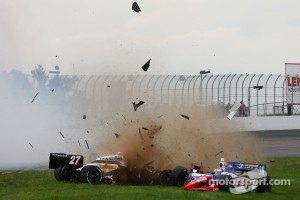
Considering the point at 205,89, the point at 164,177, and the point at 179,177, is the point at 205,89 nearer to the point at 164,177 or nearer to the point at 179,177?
the point at 164,177

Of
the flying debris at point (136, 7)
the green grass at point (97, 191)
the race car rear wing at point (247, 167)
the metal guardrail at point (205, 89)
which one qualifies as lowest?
the green grass at point (97, 191)

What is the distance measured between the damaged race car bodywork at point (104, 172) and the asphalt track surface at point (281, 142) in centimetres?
1814

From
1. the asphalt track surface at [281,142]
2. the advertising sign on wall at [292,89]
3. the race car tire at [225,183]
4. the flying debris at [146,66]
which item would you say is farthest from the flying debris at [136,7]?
the advertising sign on wall at [292,89]

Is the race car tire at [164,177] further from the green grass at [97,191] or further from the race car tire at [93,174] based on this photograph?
the race car tire at [93,174]

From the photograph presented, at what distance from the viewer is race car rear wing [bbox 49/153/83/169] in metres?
25.5

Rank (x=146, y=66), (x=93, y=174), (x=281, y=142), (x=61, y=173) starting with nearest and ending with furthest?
(x=93, y=174), (x=61, y=173), (x=146, y=66), (x=281, y=142)

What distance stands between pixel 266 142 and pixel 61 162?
22.0 metres

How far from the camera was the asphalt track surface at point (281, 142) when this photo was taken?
141ft

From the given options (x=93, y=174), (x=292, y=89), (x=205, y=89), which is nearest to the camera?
(x=93, y=174)

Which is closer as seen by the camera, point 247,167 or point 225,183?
point 225,183

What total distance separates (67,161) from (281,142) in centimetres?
2274

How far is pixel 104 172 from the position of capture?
25047 mm

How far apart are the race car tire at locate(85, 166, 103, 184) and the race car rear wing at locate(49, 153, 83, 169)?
982 mm

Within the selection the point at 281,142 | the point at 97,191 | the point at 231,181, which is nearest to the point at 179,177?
the point at 231,181
